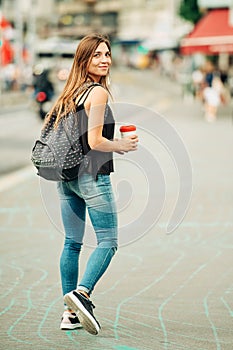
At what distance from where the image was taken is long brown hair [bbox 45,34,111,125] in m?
5.25

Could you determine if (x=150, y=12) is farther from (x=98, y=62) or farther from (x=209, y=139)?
(x=98, y=62)

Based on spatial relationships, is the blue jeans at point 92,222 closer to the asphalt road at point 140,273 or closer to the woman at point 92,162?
the woman at point 92,162

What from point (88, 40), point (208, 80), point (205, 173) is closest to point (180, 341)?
point (88, 40)

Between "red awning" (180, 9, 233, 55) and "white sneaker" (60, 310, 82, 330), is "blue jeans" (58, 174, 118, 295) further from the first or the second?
"red awning" (180, 9, 233, 55)

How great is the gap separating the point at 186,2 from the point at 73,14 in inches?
2269

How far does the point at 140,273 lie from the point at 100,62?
2376mm

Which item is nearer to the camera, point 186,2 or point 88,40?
point 88,40

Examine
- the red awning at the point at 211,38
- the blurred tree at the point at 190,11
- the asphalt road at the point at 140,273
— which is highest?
the asphalt road at the point at 140,273

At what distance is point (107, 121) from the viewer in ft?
17.4

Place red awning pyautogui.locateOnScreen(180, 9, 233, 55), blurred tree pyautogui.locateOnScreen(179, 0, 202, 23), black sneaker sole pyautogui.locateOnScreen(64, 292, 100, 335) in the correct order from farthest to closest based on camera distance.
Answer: blurred tree pyautogui.locateOnScreen(179, 0, 202, 23) → red awning pyautogui.locateOnScreen(180, 9, 233, 55) → black sneaker sole pyautogui.locateOnScreen(64, 292, 100, 335)

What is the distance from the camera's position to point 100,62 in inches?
208

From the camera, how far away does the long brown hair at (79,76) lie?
17.2 ft

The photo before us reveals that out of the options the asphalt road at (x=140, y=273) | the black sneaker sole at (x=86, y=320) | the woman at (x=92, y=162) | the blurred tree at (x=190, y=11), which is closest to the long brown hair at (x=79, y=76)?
the woman at (x=92, y=162)

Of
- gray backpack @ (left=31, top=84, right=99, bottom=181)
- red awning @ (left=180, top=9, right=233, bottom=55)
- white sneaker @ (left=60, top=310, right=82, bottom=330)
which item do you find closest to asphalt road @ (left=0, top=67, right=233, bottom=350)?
Result: white sneaker @ (left=60, top=310, right=82, bottom=330)
